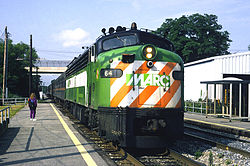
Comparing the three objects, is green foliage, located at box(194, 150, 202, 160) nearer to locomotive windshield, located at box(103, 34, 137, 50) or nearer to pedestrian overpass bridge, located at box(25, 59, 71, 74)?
locomotive windshield, located at box(103, 34, 137, 50)

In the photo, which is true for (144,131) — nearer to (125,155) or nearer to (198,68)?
(125,155)

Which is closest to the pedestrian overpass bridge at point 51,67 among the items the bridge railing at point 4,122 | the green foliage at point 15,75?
the green foliage at point 15,75

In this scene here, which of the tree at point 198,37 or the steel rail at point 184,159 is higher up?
→ the tree at point 198,37

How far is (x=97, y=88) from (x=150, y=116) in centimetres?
186

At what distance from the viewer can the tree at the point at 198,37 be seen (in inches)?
1980

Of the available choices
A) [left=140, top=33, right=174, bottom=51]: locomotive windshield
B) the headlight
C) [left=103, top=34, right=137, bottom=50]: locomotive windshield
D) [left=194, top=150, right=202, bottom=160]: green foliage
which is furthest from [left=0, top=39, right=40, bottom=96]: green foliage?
[left=194, top=150, right=202, bottom=160]: green foliage

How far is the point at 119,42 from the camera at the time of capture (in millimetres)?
8359

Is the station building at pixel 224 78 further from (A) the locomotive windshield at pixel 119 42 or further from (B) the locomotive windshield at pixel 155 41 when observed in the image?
(A) the locomotive windshield at pixel 119 42

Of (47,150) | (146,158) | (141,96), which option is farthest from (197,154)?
(47,150)

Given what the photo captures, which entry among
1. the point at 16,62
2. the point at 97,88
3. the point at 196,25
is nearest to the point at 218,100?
the point at 97,88

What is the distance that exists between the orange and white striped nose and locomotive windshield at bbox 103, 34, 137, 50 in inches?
41.0

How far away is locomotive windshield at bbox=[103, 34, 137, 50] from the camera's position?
8.27 metres

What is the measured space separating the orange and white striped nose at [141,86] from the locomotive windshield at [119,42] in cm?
104

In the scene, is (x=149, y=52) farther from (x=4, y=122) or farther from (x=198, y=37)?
(x=198, y=37)
